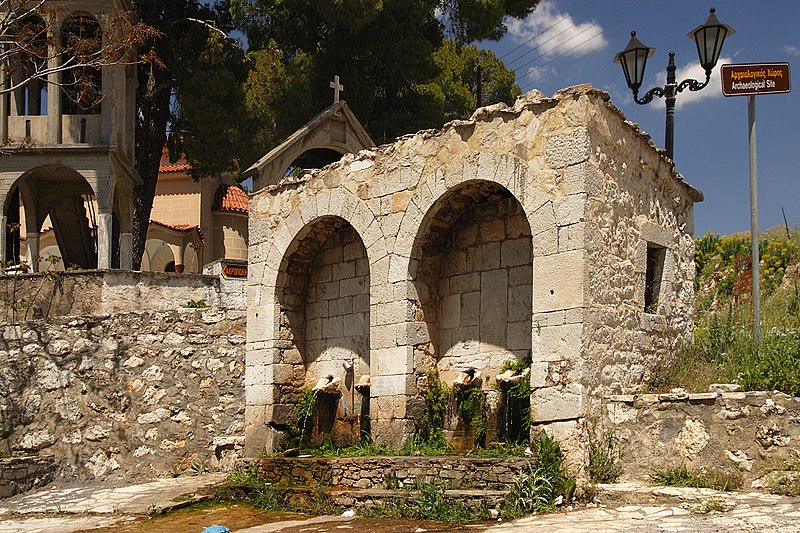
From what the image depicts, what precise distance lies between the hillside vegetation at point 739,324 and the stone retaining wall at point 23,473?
28.1 feet

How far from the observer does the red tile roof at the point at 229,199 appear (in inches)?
1136

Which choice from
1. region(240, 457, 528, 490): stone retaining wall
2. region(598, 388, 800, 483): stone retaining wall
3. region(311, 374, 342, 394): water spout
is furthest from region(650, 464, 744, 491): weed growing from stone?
region(311, 374, 342, 394): water spout

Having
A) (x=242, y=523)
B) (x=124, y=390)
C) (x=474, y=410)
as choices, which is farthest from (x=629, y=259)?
(x=124, y=390)

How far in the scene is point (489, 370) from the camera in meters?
10.5

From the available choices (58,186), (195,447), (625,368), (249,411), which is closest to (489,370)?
(625,368)

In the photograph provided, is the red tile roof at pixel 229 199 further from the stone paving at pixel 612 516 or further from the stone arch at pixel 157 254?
the stone paving at pixel 612 516

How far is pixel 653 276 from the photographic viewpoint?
10.6 meters

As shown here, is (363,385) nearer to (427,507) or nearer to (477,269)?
(477,269)

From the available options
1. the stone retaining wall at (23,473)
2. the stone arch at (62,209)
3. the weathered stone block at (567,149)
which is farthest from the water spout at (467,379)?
the stone arch at (62,209)

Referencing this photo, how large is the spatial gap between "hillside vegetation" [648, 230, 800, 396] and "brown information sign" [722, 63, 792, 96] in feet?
8.33

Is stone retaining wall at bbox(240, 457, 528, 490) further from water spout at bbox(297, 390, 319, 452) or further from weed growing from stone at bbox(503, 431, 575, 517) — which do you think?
water spout at bbox(297, 390, 319, 452)

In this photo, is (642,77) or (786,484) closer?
(786,484)

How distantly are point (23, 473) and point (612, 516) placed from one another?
28.3 feet

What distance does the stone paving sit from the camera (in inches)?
271
